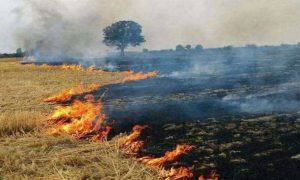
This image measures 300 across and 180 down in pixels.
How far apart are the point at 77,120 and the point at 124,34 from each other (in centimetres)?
8927

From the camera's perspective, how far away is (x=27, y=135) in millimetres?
13695

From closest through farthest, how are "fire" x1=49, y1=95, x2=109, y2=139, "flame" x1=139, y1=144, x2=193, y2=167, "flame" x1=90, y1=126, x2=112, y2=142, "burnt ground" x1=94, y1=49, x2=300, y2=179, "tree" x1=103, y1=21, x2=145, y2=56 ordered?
"burnt ground" x1=94, y1=49, x2=300, y2=179
"flame" x1=139, y1=144, x2=193, y2=167
"flame" x1=90, y1=126, x2=112, y2=142
"fire" x1=49, y1=95, x2=109, y2=139
"tree" x1=103, y1=21, x2=145, y2=56

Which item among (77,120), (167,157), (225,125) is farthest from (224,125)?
(77,120)

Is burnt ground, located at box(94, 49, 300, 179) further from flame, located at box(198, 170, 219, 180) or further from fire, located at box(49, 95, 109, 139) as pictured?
fire, located at box(49, 95, 109, 139)

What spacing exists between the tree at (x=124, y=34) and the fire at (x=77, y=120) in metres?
85.4

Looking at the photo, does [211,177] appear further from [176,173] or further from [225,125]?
[225,125]

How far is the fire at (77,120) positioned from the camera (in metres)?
14.4

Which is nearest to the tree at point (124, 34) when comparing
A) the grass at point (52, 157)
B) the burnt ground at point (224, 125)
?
the burnt ground at point (224, 125)

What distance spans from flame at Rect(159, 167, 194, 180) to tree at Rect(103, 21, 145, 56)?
94.9m

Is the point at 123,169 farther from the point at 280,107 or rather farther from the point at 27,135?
the point at 280,107

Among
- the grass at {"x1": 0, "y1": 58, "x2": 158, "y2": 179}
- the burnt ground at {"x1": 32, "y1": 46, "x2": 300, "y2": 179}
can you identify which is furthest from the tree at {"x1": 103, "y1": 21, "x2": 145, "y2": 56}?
the grass at {"x1": 0, "y1": 58, "x2": 158, "y2": 179}

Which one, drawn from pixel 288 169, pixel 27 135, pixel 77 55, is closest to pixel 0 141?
pixel 27 135

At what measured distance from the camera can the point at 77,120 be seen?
51.6ft

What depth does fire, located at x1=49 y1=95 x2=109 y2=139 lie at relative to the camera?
1443 cm
